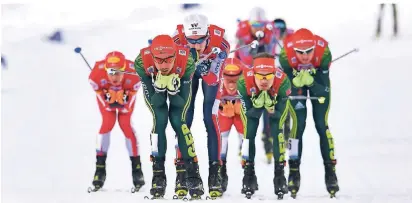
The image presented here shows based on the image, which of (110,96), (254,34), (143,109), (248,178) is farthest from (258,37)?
(248,178)

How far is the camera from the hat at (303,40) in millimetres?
11180

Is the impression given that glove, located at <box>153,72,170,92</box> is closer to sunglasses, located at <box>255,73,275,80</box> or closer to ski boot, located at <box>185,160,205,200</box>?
ski boot, located at <box>185,160,205,200</box>

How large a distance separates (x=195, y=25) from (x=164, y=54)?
0.63m

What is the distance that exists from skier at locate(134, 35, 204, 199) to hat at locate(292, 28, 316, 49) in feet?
3.43

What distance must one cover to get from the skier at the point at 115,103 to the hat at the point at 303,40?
148 centimetres

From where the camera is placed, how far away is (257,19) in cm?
1383

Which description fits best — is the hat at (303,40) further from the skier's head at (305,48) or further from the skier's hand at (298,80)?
the skier's hand at (298,80)

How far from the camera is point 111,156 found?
12.6 metres

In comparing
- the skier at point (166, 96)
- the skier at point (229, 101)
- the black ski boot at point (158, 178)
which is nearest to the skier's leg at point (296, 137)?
the skier at point (229, 101)

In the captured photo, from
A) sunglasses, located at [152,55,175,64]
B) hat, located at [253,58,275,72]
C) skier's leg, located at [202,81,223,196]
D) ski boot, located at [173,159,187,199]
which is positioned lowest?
ski boot, located at [173,159,187,199]

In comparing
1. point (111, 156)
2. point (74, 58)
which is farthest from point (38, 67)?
point (111, 156)

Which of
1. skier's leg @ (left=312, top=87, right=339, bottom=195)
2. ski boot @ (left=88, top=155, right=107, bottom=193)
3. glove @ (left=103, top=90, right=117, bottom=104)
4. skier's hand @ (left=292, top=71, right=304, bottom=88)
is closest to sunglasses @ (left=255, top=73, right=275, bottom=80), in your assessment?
skier's hand @ (left=292, top=71, right=304, bottom=88)

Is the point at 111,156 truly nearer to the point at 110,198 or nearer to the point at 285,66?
the point at 110,198

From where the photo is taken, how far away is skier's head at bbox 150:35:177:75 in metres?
10.5
